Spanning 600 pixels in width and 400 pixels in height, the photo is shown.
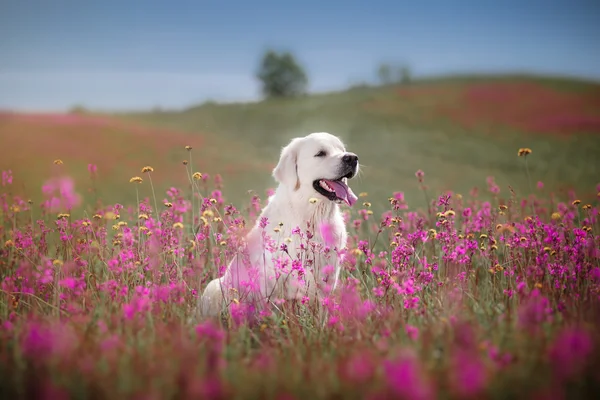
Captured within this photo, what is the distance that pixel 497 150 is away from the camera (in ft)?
56.5

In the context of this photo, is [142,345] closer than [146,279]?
Yes

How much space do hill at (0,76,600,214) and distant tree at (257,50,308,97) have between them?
25009 mm

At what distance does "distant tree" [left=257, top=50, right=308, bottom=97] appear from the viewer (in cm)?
5322

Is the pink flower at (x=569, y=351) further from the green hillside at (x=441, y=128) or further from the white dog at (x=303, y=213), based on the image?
the green hillside at (x=441, y=128)

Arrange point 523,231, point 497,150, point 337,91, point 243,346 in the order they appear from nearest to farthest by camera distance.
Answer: point 243,346, point 523,231, point 497,150, point 337,91

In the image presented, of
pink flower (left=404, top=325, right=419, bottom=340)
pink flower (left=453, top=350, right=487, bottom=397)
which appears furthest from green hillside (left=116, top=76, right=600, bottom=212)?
pink flower (left=453, top=350, right=487, bottom=397)

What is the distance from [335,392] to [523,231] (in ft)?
12.3

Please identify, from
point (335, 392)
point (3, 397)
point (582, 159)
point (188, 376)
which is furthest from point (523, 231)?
point (582, 159)

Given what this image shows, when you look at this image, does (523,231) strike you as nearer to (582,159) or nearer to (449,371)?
(449,371)

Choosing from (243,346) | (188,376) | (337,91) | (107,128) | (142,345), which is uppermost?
(337,91)

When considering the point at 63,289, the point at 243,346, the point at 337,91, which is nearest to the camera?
the point at 243,346

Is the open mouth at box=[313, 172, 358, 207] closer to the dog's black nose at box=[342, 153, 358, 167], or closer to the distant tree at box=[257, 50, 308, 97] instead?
the dog's black nose at box=[342, 153, 358, 167]

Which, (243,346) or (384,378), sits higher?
(384,378)

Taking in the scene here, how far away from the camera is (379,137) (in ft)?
64.0
